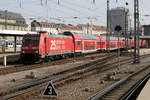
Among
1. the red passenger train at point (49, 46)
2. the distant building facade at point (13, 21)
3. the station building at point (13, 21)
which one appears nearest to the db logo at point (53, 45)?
the red passenger train at point (49, 46)

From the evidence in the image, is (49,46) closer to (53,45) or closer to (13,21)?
(53,45)

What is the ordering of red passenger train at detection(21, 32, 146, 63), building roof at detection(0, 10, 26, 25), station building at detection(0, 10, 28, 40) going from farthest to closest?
building roof at detection(0, 10, 26, 25), station building at detection(0, 10, 28, 40), red passenger train at detection(21, 32, 146, 63)

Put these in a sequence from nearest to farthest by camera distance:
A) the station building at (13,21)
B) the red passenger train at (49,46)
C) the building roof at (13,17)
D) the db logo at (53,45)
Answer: the red passenger train at (49,46), the db logo at (53,45), the station building at (13,21), the building roof at (13,17)

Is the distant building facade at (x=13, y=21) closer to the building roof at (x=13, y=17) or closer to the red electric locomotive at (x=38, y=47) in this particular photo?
the building roof at (x=13, y=17)

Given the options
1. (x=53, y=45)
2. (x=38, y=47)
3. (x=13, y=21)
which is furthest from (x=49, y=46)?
(x=13, y=21)

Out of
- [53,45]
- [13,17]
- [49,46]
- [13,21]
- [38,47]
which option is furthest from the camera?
[13,17]

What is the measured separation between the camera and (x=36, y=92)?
12523mm

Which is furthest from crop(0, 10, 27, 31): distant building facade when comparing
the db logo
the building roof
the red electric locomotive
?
the red electric locomotive

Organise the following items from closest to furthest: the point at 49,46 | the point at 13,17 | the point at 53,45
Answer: the point at 49,46
the point at 53,45
the point at 13,17

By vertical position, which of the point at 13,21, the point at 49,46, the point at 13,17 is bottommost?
the point at 49,46

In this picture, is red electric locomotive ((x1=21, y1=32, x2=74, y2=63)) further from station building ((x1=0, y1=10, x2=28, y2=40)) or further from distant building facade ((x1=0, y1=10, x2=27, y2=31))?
distant building facade ((x1=0, y1=10, x2=27, y2=31))

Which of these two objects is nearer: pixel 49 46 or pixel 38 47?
pixel 38 47

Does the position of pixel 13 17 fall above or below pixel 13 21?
above

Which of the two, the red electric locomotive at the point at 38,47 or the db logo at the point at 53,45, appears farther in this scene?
the db logo at the point at 53,45
